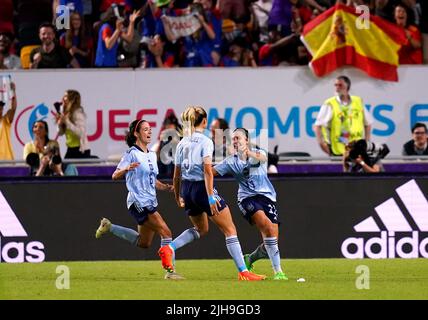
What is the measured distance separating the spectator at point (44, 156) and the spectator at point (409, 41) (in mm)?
5369

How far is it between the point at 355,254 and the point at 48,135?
4981 mm

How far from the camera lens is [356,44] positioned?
22.3m

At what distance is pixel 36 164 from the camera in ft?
69.5

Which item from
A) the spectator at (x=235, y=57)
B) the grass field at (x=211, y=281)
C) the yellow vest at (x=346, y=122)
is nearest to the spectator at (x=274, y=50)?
the spectator at (x=235, y=57)

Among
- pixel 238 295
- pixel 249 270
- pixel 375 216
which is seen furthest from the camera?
pixel 375 216

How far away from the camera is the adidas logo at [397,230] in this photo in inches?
792

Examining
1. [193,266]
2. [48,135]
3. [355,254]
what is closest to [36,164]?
[48,135]

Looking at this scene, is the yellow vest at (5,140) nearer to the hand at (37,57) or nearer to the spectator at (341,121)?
the hand at (37,57)

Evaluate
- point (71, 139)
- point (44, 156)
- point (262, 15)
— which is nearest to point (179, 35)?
point (262, 15)

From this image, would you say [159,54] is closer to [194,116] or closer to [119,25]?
[119,25]

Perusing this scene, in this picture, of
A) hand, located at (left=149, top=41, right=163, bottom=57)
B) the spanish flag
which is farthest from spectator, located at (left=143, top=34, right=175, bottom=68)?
the spanish flag

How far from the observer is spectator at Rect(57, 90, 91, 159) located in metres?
21.5
